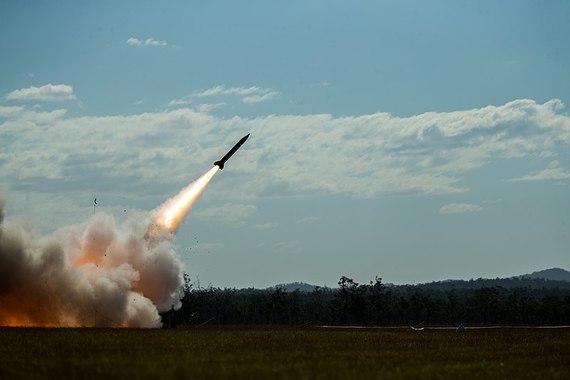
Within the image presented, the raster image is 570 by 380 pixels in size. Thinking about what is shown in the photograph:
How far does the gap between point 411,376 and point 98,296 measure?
47276mm

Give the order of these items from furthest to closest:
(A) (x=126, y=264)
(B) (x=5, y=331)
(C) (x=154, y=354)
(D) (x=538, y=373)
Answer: (A) (x=126, y=264), (B) (x=5, y=331), (C) (x=154, y=354), (D) (x=538, y=373)

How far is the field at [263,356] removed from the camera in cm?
3903

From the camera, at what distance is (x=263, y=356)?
4847cm

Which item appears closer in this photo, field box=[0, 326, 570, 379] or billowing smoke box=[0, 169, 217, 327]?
field box=[0, 326, 570, 379]

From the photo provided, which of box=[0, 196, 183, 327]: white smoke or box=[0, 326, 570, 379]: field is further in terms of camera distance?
box=[0, 196, 183, 327]: white smoke

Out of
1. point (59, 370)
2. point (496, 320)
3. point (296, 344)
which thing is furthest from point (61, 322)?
point (496, 320)

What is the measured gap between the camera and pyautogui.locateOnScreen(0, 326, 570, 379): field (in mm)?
39031

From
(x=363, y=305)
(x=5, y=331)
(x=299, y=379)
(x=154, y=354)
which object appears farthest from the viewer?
(x=363, y=305)

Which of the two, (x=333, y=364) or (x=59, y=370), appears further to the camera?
(x=333, y=364)

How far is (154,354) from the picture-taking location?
156ft

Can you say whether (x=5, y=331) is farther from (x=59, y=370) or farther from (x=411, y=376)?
(x=411, y=376)

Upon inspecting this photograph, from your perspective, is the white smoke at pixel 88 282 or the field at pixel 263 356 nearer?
the field at pixel 263 356

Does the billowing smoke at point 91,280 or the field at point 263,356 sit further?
the billowing smoke at point 91,280

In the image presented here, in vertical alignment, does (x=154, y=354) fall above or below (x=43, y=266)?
below
